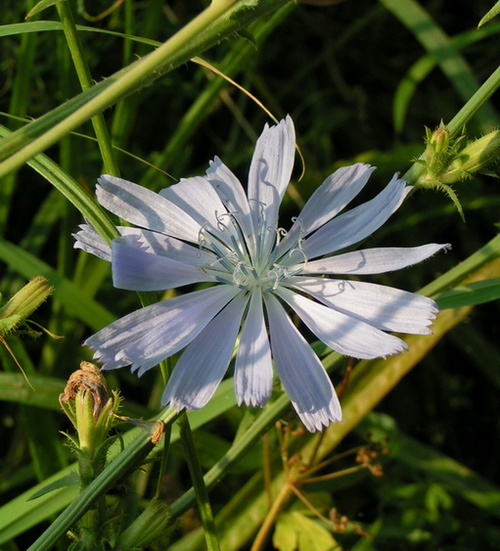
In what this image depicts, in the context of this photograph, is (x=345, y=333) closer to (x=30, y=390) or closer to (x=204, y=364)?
(x=204, y=364)

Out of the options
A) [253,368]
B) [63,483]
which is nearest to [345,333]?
[253,368]

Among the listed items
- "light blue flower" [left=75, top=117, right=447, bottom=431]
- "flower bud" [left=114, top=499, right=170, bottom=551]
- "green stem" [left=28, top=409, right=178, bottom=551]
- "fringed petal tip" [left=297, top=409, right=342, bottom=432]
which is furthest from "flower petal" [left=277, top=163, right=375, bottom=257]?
"flower bud" [left=114, top=499, right=170, bottom=551]

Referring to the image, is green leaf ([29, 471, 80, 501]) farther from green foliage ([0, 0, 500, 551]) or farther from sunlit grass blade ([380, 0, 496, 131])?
sunlit grass blade ([380, 0, 496, 131])

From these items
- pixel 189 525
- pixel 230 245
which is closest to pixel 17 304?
pixel 230 245

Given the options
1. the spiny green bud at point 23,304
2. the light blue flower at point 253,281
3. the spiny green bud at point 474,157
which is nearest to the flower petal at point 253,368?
the light blue flower at point 253,281

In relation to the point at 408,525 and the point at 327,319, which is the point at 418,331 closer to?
the point at 327,319

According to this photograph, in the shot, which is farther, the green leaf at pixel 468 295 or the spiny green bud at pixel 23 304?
the green leaf at pixel 468 295

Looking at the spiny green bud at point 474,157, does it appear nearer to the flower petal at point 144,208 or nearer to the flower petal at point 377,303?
the flower petal at point 377,303
